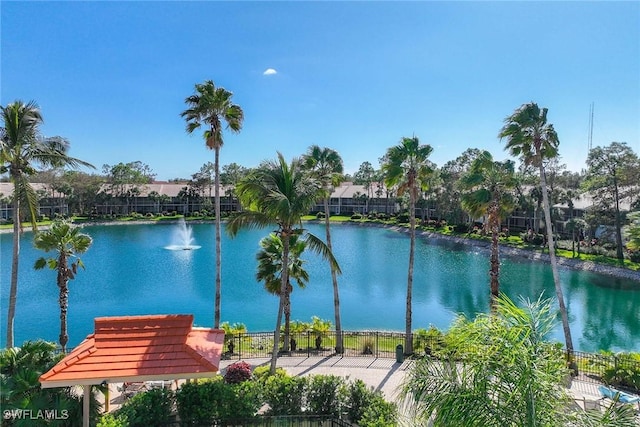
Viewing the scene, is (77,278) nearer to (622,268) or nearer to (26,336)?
(26,336)

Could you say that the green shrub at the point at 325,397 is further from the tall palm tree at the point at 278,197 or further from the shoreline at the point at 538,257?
the shoreline at the point at 538,257

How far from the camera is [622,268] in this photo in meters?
38.8

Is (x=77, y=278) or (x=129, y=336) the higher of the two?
(x=129, y=336)

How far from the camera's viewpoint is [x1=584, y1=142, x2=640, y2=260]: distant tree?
42250mm

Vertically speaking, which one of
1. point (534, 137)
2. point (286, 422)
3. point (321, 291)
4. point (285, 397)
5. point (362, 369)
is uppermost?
point (534, 137)

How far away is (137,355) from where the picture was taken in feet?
32.9

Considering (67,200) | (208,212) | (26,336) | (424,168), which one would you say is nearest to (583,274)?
(424,168)

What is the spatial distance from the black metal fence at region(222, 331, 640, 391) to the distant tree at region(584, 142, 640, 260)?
34.1m

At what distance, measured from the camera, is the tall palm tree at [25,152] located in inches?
474

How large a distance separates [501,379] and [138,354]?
865 cm

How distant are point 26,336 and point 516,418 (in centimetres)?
2662

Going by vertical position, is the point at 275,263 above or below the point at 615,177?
below

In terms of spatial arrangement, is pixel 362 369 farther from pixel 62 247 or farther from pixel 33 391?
pixel 62 247

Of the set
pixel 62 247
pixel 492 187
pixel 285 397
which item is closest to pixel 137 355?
pixel 285 397
